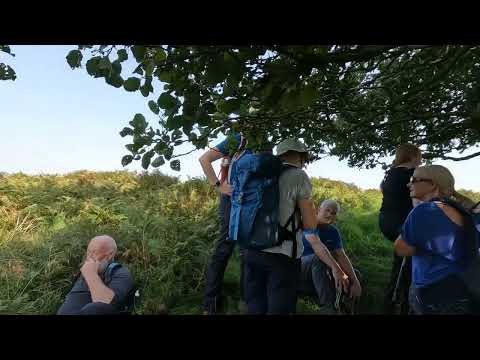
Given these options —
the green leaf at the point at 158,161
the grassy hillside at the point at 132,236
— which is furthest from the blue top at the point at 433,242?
the grassy hillside at the point at 132,236

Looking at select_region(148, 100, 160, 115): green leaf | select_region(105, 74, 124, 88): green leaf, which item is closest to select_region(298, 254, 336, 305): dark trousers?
select_region(148, 100, 160, 115): green leaf

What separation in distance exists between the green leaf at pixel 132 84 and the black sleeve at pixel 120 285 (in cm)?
195

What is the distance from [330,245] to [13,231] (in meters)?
6.15

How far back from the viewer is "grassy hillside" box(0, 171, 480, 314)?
5840 millimetres

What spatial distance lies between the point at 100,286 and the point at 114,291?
127 millimetres

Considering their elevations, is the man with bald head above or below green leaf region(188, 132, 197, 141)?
below

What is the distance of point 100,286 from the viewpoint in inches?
134

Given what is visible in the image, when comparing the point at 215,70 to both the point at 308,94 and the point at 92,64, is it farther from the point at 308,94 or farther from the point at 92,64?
the point at 92,64

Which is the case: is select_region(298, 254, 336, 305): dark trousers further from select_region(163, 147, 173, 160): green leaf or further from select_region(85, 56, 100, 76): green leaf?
select_region(85, 56, 100, 76): green leaf

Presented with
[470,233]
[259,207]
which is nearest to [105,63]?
[259,207]

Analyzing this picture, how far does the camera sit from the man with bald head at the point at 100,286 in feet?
10.9

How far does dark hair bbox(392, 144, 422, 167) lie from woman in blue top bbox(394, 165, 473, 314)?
1.48 meters
